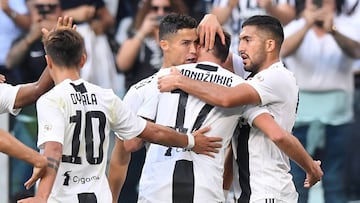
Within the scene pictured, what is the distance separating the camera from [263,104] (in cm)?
693

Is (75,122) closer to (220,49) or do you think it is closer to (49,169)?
(49,169)

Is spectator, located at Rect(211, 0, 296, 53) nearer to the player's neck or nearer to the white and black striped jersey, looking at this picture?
the white and black striped jersey

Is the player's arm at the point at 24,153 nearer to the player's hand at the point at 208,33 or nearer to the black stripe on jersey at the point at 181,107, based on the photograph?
the black stripe on jersey at the point at 181,107

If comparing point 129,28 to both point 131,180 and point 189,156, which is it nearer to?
point 131,180

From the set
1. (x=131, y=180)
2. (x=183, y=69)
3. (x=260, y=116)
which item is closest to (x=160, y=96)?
(x=183, y=69)

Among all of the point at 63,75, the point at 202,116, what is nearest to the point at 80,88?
the point at 63,75

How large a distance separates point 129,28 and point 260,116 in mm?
4466

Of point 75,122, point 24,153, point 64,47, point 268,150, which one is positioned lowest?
point 268,150

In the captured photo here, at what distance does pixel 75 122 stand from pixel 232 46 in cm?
465

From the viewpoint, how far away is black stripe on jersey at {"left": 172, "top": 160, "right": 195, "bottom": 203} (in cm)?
695

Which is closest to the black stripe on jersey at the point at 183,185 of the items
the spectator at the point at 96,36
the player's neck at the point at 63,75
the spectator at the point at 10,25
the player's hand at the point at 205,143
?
the player's hand at the point at 205,143

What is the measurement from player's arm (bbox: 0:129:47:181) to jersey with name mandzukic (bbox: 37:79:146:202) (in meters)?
0.13

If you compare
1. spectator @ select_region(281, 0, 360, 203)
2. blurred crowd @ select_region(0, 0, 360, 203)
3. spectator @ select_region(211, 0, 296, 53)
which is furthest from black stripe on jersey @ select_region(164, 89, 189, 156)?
spectator @ select_region(281, 0, 360, 203)

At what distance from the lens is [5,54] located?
10969 millimetres
